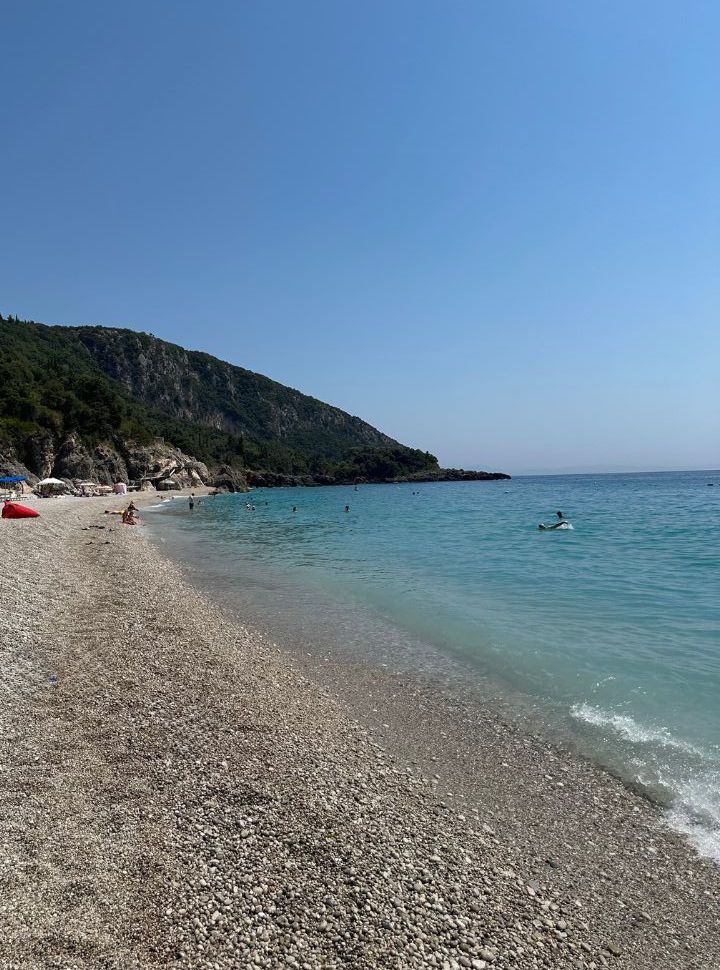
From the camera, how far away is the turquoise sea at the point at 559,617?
730cm

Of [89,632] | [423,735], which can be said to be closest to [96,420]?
[89,632]

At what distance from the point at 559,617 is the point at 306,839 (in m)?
10.4

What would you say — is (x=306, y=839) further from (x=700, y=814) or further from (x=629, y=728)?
(x=629, y=728)

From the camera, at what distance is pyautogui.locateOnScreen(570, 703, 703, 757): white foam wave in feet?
23.5

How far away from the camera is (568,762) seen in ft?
22.4

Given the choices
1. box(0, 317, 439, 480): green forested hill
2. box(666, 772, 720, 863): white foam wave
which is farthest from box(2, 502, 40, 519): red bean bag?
box(0, 317, 439, 480): green forested hill

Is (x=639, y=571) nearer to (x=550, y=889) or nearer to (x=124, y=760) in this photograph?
(x=550, y=889)

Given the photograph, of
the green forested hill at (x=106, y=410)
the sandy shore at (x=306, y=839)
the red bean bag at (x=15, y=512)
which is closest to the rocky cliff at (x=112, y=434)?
the green forested hill at (x=106, y=410)

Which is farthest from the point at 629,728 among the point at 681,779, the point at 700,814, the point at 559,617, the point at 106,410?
the point at 106,410

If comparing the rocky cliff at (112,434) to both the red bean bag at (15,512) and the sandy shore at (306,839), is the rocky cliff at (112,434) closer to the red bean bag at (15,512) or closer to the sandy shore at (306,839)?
the red bean bag at (15,512)

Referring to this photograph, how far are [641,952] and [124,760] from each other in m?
5.49

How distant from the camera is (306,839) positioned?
483cm

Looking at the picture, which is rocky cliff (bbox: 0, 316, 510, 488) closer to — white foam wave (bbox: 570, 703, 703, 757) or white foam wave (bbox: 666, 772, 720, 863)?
white foam wave (bbox: 570, 703, 703, 757)

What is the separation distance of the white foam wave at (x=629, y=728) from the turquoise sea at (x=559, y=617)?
3cm
